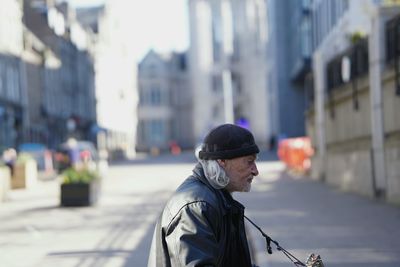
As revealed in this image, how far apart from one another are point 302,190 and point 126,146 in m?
61.0

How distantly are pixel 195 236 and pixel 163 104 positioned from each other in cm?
9022

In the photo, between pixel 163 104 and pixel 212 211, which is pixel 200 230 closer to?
pixel 212 211

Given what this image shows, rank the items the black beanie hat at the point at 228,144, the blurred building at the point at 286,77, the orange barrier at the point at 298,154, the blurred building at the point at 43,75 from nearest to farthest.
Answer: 1. the black beanie hat at the point at 228,144
2. the orange barrier at the point at 298,154
3. the blurred building at the point at 43,75
4. the blurred building at the point at 286,77

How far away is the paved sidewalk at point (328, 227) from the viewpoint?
8380 mm

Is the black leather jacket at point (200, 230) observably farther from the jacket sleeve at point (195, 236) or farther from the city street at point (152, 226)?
the city street at point (152, 226)

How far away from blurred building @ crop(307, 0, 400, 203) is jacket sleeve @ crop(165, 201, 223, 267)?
10.8 metres

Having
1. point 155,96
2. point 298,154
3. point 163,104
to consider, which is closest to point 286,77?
point 298,154

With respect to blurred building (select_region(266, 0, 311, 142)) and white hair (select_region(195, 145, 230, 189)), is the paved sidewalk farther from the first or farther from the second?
blurred building (select_region(266, 0, 311, 142))

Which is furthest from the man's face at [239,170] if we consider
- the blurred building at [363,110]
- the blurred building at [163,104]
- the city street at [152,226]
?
the blurred building at [163,104]

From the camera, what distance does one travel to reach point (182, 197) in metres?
2.71

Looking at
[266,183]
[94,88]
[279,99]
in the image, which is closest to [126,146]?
[94,88]

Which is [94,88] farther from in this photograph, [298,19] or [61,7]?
[298,19]

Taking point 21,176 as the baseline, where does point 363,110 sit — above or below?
above

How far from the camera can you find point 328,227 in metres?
11.1
